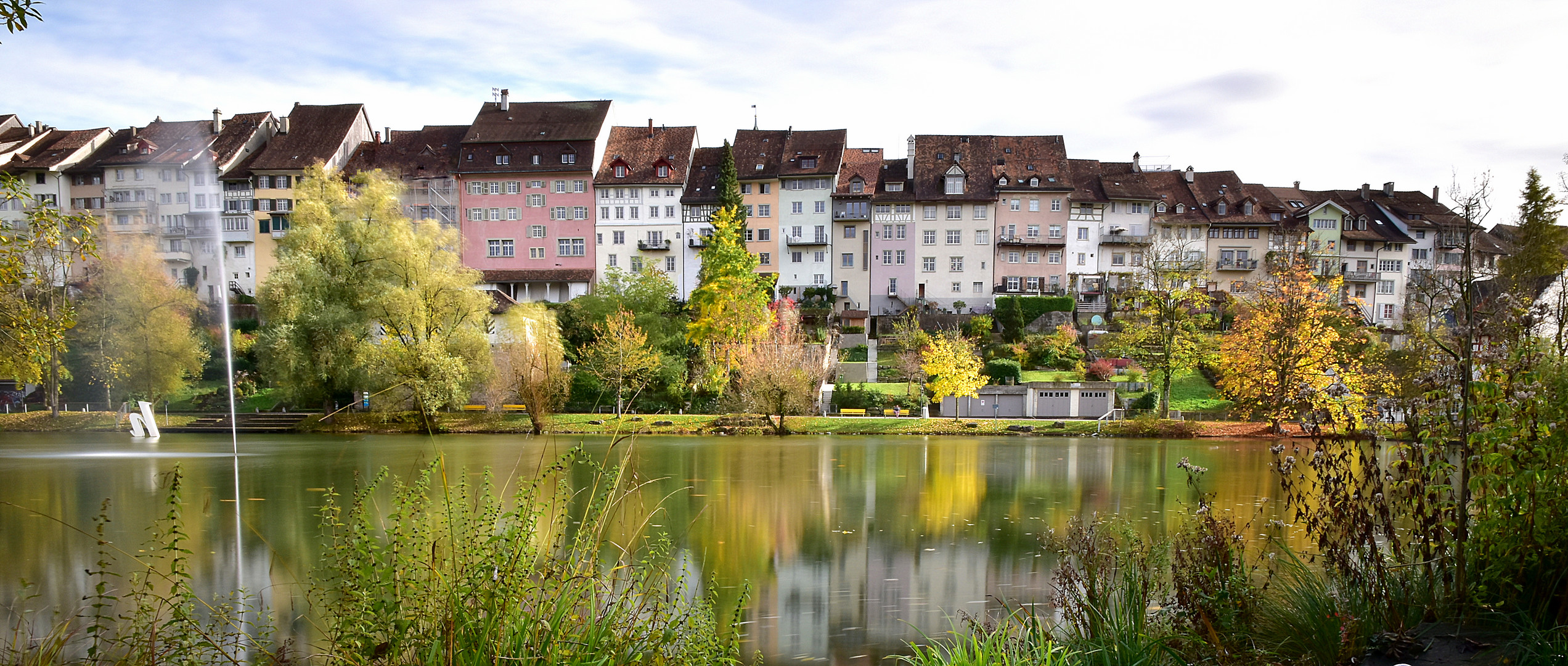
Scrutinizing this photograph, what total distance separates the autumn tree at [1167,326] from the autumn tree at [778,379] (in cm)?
1319

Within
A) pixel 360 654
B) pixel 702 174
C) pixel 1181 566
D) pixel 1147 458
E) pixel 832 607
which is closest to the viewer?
pixel 360 654

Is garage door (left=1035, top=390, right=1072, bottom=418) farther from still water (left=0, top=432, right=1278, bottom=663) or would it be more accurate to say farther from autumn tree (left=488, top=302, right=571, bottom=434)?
autumn tree (left=488, top=302, right=571, bottom=434)

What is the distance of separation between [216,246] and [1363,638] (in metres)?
20.7

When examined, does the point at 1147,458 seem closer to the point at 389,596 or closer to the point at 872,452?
the point at 872,452

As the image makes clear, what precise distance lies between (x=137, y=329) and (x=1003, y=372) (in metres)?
30.8

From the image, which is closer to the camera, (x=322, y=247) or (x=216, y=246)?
(x=216, y=246)

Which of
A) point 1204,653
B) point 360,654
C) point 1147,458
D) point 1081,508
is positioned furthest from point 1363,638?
point 1147,458

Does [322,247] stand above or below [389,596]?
above

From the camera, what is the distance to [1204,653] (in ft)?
17.4

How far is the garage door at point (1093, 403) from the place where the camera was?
116 feet

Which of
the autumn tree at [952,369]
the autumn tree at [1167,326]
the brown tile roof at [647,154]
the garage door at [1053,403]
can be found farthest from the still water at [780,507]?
the brown tile roof at [647,154]

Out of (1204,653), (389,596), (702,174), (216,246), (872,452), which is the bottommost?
(872,452)

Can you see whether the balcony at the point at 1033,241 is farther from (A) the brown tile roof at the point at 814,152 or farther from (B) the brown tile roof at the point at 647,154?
(B) the brown tile roof at the point at 647,154

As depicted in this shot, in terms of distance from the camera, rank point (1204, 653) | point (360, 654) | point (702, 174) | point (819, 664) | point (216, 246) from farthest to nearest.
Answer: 1. point (702, 174)
2. point (216, 246)
3. point (819, 664)
4. point (1204, 653)
5. point (360, 654)
